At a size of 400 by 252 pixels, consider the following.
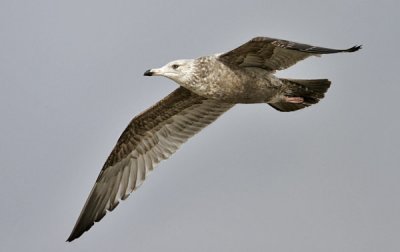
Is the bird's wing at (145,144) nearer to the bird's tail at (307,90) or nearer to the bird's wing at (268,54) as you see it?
the bird's tail at (307,90)

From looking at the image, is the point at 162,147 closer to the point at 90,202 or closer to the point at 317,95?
the point at 90,202

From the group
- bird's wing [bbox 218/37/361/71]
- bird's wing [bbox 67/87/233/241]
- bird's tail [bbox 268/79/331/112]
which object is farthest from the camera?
bird's wing [bbox 67/87/233/241]

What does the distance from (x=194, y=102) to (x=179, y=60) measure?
168 cm

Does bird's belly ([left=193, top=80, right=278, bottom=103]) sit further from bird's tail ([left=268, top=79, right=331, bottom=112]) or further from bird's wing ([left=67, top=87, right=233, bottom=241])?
bird's wing ([left=67, top=87, right=233, bottom=241])

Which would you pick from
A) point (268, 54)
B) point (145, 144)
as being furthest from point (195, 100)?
point (268, 54)

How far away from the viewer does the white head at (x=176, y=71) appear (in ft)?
44.9

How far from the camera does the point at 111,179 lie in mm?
15789

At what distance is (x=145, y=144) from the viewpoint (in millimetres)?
15812

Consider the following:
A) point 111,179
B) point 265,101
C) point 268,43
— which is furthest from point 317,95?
point 111,179

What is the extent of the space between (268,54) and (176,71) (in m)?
1.54

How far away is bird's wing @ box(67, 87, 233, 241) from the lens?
15.4 m

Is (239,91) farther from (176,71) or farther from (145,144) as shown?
(145,144)

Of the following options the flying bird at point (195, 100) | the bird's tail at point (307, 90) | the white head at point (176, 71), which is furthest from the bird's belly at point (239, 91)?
the bird's tail at point (307, 90)

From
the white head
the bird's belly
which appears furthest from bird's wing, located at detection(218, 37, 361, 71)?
the white head
